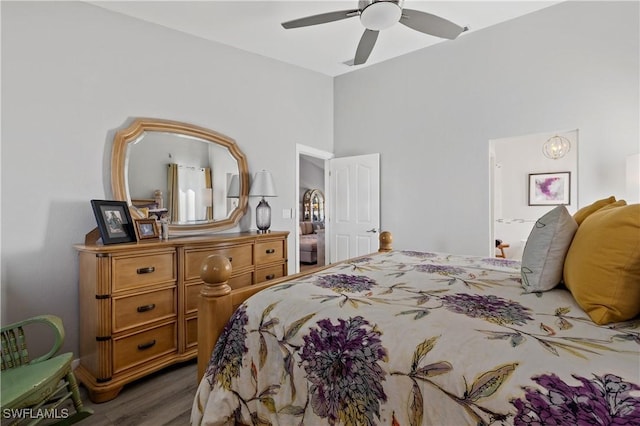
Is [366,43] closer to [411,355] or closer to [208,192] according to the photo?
[208,192]

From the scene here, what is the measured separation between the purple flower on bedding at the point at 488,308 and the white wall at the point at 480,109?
245 centimetres

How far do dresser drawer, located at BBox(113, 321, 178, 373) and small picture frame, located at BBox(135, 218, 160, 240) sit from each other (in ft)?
2.23

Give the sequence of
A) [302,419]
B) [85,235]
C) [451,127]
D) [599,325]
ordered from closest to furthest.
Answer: [599,325] < [302,419] < [85,235] < [451,127]

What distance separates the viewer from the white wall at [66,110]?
6.89ft

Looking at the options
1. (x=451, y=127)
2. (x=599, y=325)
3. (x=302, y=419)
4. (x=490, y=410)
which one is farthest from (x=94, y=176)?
(x=451, y=127)

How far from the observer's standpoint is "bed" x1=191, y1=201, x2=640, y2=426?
69cm

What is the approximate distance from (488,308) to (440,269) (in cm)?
62

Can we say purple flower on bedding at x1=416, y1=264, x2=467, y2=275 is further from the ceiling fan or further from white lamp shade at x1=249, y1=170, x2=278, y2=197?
white lamp shade at x1=249, y1=170, x2=278, y2=197

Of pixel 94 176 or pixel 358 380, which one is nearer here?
pixel 358 380

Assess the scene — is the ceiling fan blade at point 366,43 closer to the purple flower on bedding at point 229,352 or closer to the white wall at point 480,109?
the white wall at point 480,109

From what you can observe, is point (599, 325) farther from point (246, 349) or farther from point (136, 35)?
point (136, 35)

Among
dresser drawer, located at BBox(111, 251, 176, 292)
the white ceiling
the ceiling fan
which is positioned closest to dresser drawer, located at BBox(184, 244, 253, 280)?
dresser drawer, located at BBox(111, 251, 176, 292)

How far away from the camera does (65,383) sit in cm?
173

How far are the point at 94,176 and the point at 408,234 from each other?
3.29m
